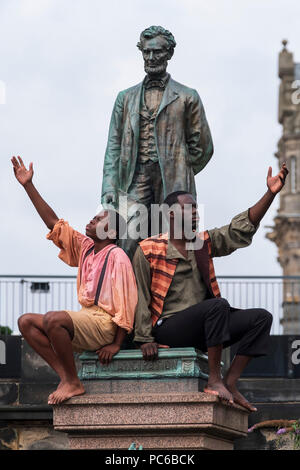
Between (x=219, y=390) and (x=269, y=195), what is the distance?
1.79m

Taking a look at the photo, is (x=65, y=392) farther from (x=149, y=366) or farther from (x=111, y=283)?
(x=111, y=283)

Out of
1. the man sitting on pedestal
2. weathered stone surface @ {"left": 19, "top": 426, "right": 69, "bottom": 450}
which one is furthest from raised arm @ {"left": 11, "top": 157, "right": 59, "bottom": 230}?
weathered stone surface @ {"left": 19, "top": 426, "right": 69, "bottom": 450}

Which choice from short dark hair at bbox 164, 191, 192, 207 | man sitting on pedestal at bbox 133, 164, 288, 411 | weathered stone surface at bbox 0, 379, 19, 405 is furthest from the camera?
weathered stone surface at bbox 0, 379, 19, 405

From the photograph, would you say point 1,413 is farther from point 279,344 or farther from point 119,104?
point 119,104

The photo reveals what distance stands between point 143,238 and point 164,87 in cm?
152

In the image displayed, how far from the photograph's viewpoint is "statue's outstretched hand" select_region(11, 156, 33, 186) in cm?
1366

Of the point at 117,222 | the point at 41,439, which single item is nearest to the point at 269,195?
the point at 117,222

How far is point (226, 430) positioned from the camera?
1291cm

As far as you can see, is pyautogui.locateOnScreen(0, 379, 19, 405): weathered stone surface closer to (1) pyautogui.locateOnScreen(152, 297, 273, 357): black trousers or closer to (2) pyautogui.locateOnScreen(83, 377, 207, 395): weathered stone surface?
(2) pyautogui.locateOnScreen(83, 377, 207, 395): weathered stone surface

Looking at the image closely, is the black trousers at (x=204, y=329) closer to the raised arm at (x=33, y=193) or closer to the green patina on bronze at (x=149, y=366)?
the green patina on bronze at (x=149, y=366)

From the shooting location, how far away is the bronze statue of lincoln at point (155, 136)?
46.8ft

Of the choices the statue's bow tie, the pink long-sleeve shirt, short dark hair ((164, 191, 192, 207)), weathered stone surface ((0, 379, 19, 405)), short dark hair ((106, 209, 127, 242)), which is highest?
the statue's bow tie

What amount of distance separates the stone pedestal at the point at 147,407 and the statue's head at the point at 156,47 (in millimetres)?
2942
